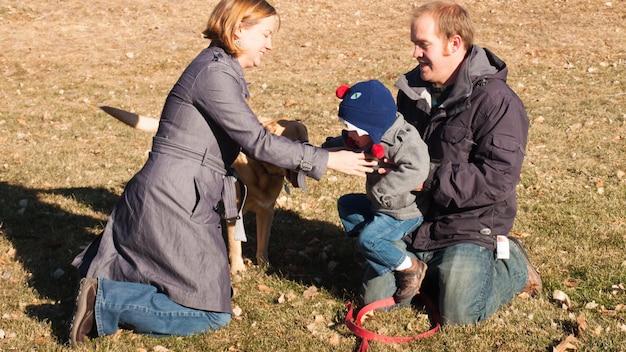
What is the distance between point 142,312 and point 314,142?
6.14 m

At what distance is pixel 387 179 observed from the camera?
494 cm

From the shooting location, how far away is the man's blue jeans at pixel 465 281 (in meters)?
5.07

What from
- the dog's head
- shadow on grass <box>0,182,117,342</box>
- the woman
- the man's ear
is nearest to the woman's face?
the woman

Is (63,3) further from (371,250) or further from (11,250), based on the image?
(371,250)

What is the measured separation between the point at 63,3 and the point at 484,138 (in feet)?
65.7

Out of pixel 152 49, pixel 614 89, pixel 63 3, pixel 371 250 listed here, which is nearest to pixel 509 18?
pixel 614 89

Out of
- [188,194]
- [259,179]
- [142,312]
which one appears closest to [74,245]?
[259,179]

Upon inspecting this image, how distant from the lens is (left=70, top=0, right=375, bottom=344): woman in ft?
15.8

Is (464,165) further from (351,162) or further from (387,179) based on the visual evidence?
A: (351,162)

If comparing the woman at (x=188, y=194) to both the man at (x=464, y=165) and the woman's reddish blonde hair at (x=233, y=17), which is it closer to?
the woman's reddish blonde hair at (x=233, y=17)

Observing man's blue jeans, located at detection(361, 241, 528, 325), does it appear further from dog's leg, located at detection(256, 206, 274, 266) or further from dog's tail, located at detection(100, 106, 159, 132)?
dog's tail, located at detection(100, 106, 159, 132)

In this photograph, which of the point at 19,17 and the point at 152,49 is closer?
the point at 152,49

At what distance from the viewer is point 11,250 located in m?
6.65

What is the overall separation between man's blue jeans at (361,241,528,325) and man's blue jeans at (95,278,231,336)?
132cm
